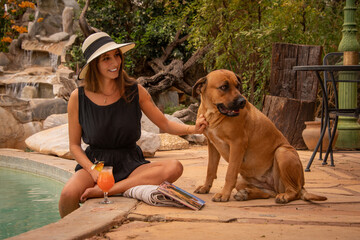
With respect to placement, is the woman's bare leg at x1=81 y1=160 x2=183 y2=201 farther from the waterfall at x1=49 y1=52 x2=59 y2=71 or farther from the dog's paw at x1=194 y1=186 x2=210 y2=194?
the waterfall at x1=49 y1=52 x2=59 y2=71

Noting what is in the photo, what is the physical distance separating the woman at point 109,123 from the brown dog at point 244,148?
0.20 m

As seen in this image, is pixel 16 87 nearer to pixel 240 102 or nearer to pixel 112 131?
pixel 112 131

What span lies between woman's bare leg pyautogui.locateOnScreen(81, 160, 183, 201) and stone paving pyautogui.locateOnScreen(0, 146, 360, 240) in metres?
0.09

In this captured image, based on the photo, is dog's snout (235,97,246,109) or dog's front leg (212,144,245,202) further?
dog's front leg (212,144,245,202)

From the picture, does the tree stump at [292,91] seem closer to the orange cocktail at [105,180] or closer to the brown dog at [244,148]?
the brown dog at [244,148]

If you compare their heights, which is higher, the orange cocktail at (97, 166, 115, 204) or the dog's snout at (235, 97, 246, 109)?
the dog's snout at (235, 97, 246, 109)

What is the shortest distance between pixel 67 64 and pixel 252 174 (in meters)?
13.4

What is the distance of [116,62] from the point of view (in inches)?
130

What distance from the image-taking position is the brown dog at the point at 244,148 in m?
3.12

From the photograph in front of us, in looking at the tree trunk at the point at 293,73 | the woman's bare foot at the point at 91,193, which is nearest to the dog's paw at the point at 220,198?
the woman's bare foot at the point at 91,193

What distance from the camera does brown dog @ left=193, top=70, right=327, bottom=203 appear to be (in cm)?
312

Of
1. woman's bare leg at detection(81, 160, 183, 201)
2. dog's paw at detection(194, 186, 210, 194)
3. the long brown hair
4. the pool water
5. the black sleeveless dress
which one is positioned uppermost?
the long brown hair

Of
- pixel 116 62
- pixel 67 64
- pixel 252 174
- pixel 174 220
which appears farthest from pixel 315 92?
pixel 67 64

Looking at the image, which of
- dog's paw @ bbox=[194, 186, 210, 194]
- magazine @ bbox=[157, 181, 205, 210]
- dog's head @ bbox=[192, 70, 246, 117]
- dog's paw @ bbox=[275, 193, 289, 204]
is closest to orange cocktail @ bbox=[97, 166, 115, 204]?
magazine @ bbox=[157, 181, 205, 210]
